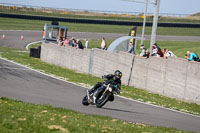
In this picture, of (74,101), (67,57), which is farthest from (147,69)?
(67,57)

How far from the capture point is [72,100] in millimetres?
17375

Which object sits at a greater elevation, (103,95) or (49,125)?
(49,125)

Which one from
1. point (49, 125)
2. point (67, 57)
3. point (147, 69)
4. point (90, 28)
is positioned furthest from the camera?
point (90, 28)

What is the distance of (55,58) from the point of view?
32.8 metres

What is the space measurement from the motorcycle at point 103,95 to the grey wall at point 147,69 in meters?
5.96

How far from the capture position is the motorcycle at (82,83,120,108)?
A: 15192mm

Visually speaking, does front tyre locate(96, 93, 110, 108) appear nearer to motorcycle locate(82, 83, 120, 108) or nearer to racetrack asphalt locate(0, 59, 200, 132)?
motorcycle locate(82, 83, 120, 108)

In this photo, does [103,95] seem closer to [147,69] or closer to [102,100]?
[102,100]

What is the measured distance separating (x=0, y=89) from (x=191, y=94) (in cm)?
854

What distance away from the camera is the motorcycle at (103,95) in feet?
49.8

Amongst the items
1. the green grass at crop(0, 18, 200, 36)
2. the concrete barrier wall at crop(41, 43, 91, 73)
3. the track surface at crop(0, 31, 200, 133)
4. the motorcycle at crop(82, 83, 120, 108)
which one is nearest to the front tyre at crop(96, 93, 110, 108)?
the motorcycle at crop(82, 83, 120, 108)

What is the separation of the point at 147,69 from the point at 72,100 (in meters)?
6.85

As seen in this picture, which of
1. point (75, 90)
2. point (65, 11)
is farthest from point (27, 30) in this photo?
point (75, 90)

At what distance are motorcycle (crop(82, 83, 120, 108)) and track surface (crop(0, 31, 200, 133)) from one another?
9.3 inches
